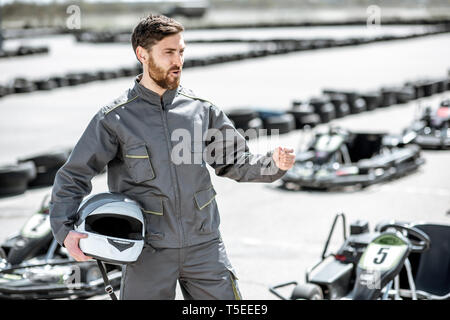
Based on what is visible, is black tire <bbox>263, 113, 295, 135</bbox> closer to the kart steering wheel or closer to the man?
the kart steering wheel

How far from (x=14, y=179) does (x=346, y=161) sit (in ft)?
11.1

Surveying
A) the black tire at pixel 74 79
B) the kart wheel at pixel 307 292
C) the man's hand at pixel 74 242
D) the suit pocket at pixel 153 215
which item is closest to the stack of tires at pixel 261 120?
the kart wheel at pixel 307 292

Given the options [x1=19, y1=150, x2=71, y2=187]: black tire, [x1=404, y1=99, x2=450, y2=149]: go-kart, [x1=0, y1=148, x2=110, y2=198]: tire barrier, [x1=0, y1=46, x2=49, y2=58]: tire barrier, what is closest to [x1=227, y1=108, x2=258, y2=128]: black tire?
[x1=404, y1=99, x2=450, y2=149]: go-kart

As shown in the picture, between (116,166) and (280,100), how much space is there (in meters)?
12.8

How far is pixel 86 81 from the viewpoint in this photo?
61.0 ft

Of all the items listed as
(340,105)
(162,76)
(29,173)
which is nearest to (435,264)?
(162,76)

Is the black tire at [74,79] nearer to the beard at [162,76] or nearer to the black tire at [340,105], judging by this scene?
the black tire at [340,105]

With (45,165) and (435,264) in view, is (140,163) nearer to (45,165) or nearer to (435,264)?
(435,264)

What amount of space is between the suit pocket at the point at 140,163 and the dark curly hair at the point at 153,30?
0.36 m

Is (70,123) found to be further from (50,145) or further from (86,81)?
(86,81)

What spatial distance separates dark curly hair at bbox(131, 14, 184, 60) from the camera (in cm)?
270

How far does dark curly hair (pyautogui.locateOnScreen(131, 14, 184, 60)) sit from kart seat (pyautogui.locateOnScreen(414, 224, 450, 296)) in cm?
247

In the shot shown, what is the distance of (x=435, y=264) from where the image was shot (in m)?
4.70
